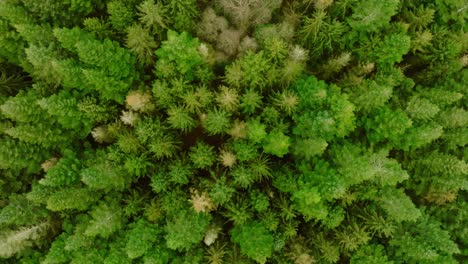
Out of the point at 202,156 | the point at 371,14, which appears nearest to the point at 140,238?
the point at 202,156

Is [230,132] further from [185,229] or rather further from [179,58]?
[185,229]

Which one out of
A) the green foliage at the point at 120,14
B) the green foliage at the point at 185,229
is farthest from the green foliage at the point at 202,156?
the green foliage at the point at 120,14

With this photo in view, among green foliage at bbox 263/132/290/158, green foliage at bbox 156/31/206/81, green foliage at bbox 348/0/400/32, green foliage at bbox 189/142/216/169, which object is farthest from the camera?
green foliage at bbox 189/142/216/169

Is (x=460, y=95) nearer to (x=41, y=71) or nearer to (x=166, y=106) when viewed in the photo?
(x=166, y=106)

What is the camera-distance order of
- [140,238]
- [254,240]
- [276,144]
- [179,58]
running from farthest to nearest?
[140,238] → [254,240] → [276,144] → [179,58]

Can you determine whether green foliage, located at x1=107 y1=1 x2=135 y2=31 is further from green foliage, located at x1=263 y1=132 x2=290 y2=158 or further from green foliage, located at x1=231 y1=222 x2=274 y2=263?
green foliage, located at x1=231 y1=222 x2=274 y2=263

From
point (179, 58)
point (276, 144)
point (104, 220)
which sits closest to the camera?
point (179, 58)

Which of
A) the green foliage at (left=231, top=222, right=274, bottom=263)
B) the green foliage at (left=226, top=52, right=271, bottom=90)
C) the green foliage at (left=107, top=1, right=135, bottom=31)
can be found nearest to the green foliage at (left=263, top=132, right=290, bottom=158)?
the green foliage at (left=226, top=52, right=271, bottom=90)

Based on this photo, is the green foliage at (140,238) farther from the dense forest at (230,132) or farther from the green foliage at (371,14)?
the green foliage at (371,14)
